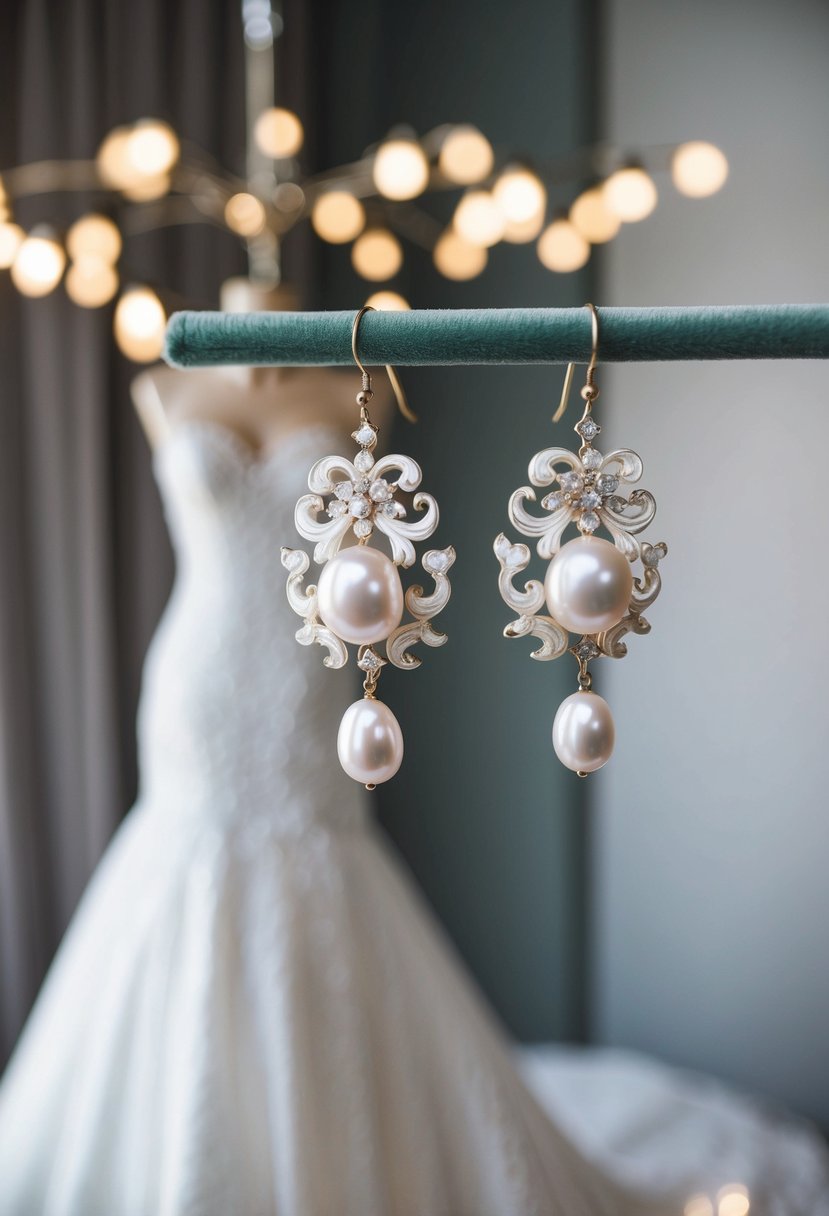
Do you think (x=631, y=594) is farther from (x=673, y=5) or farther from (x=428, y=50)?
(x=428, y=50)

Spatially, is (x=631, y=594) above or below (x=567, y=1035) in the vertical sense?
above

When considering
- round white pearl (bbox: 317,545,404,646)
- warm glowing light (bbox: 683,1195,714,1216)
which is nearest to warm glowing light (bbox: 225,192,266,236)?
round white pearl (bbox: 317,545,404,646)

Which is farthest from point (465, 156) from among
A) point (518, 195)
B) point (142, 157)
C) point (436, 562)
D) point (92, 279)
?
point (436, 562)

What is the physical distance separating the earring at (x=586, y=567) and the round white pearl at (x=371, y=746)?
128 millimetres

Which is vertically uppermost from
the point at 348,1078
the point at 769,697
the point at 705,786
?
the point at 769,697

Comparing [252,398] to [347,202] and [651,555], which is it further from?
[651,555]

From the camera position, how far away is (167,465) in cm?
147

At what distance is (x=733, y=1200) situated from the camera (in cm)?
161

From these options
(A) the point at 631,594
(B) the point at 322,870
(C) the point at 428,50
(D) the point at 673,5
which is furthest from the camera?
(C) the point at 428,50

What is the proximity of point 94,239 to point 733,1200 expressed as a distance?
5.73 feet

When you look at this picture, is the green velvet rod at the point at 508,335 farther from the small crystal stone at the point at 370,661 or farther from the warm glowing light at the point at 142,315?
the warm glowing light at the point at 142,315

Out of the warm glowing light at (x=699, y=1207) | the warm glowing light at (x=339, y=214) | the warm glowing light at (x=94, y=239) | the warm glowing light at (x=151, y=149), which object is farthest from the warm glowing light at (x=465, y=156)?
the warm glowing light at (x=699, y=1207)

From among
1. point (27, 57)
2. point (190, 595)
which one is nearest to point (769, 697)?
point (190, 595)

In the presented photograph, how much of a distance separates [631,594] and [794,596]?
47.1 inches
